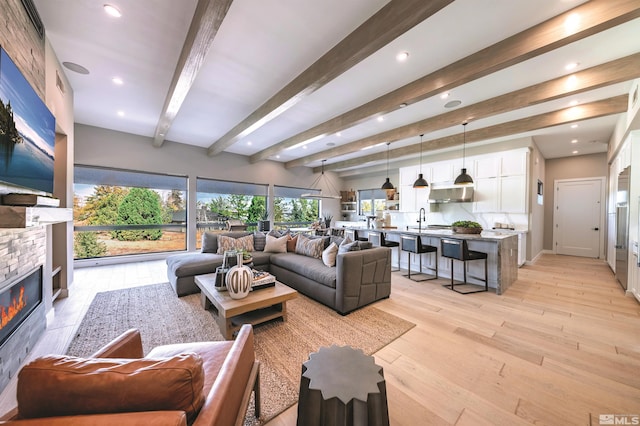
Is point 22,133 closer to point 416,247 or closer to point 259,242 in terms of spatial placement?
point 259,242

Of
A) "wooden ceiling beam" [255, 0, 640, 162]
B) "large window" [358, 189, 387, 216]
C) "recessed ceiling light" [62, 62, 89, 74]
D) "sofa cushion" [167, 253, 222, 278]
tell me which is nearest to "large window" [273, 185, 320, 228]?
"large window" [358, 189, 387, 216]

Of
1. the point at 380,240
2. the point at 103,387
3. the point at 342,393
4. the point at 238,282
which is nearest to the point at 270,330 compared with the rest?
the point at 238,282

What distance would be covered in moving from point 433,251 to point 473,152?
3.33m

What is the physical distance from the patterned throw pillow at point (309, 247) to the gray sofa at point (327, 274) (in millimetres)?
100

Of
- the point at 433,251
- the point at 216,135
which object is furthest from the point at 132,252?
the point at 433,251

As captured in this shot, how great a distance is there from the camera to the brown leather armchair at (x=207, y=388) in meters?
0.66

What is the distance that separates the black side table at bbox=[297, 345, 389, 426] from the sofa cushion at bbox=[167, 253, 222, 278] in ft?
9.67

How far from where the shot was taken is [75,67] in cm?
303

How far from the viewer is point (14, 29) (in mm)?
1864

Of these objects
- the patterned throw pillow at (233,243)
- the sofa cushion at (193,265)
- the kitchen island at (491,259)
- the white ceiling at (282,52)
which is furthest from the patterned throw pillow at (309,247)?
the white ceiling at (282,52)

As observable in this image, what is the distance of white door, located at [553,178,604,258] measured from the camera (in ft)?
20.8

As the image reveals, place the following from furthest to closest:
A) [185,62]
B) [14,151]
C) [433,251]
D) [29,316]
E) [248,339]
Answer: [433,251] < [185,62] < [29,316] < [14,151] < [248,339]

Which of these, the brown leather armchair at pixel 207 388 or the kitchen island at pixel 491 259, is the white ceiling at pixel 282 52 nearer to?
the kitchen island at pixel 491 259

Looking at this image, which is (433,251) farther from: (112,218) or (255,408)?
(112,218)
